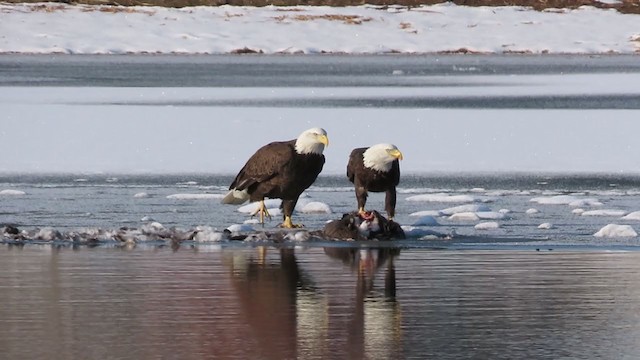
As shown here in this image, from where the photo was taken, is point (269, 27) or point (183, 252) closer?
point (183, 252)

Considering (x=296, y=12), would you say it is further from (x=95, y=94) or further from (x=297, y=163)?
(x=297, y=163)

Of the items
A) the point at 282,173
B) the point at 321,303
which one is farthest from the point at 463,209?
the point at 321,303

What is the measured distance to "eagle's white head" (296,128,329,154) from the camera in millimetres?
11672

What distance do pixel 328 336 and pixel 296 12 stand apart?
39040 millimetres

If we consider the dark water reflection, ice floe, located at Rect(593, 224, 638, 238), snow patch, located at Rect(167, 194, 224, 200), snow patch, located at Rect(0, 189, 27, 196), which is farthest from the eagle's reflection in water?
snow patch, located at Rect(0, 189, 27, 196)

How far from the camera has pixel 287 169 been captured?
11.8 meters

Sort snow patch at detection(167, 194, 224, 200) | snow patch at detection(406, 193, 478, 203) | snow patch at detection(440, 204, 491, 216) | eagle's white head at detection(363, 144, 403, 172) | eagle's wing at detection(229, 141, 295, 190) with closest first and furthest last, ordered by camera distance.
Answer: eagle's white head at detection(363, 144, 403, 172), eagle's wing at detection(229, 141, 295, 190), snow patch at detection(440, 204, 491, 216), snow patch at detection(406, 193, 478, 203), snow patch at detection(167, 194, 224, 200)

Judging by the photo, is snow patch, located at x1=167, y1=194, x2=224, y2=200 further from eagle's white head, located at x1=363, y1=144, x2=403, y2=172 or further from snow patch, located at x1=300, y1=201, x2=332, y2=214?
eagle's white head, located at x1=363, y1=144, x2=403, y2=172

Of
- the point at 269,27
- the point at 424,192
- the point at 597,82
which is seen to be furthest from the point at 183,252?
the point at 269,27

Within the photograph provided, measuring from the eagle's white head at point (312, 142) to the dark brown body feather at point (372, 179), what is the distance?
27cm

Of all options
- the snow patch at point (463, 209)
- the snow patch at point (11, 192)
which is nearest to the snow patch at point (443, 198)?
the snow patch at point (463, 209)

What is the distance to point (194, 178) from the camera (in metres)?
15.5

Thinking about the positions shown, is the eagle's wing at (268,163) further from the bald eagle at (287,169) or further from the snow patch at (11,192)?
the snow patch at (11,192)

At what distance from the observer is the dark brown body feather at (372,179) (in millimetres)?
11438
